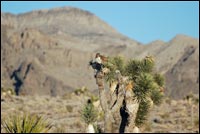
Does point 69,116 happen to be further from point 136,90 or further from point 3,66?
point 3,66

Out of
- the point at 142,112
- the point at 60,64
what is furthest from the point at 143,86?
the point at 60,64

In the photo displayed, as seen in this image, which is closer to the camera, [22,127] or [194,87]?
[22,127]

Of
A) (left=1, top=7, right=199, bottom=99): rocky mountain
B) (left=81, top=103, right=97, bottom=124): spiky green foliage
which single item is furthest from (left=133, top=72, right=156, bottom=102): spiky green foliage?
(left=1, top=7, right=199, bottom=99): rocky mountain

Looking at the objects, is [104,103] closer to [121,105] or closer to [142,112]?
[121,105]

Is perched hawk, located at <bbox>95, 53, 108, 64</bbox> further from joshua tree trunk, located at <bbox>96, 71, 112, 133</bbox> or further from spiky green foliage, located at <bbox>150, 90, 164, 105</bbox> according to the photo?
spiky green foliage, located at <bbox>150, 90, 164, 105</bbox>

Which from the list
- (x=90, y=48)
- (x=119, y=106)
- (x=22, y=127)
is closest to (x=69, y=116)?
(x=22, y=127)

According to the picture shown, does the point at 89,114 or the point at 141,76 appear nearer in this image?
the point at 141,76

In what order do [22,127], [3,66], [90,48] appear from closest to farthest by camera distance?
[22,127], [3,66], [90,48]

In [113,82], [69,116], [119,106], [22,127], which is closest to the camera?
[119,106]
